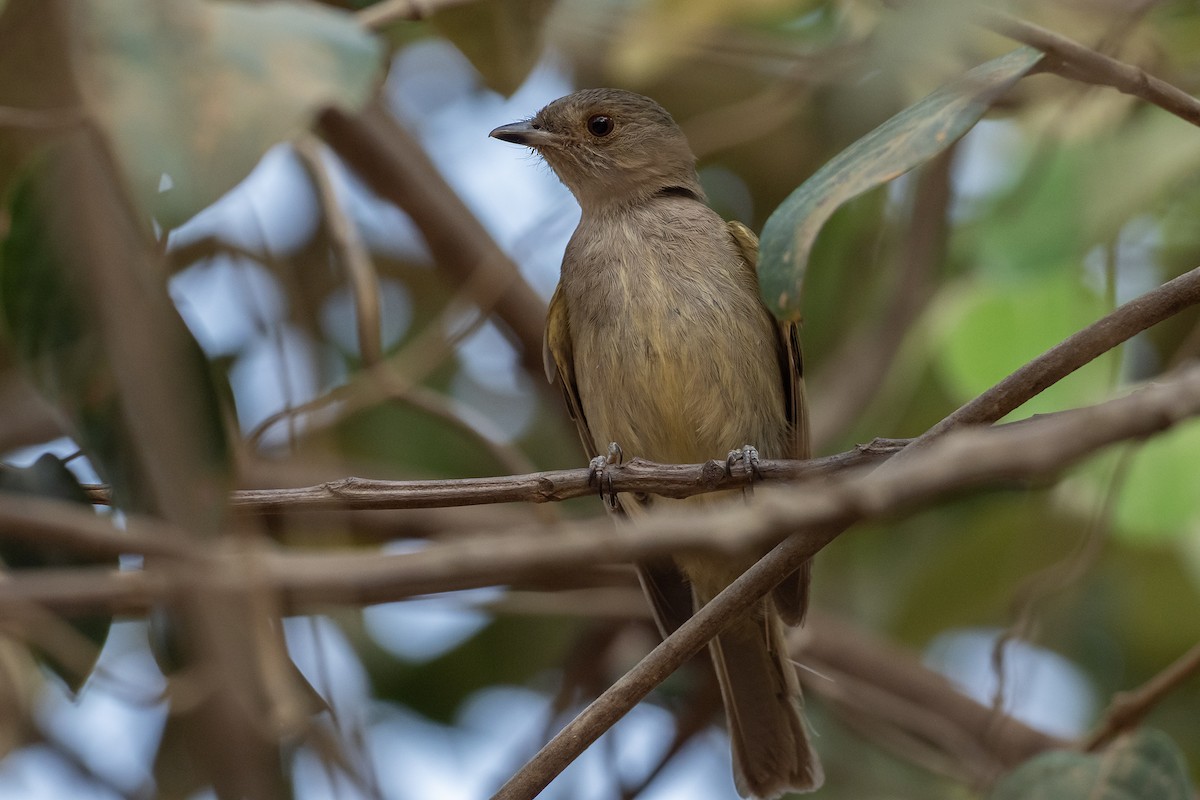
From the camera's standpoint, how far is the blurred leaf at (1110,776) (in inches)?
128

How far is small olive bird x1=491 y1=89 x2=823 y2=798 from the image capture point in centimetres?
411

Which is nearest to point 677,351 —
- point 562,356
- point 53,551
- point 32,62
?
point 562,356

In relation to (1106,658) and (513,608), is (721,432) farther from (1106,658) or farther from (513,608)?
(1106,658)

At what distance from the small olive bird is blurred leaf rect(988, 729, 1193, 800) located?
2.66 ft

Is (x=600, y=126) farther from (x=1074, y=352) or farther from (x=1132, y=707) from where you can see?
(x=1074, y=352)

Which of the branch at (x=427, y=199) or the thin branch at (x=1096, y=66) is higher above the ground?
the thin branch at (x=1096, y=66)

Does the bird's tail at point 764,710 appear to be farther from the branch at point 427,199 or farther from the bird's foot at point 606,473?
the branch at point 427,199

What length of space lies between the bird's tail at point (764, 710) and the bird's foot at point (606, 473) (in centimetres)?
59

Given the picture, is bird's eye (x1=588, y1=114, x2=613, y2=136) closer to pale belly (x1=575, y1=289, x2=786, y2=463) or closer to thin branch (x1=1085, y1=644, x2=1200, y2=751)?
pale belly (x1=575, y1=289, x2=786, y2=463)

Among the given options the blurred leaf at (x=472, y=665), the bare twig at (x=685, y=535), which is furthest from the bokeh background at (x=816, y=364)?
the bare twig at (x=685, y=535)

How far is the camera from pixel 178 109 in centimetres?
267

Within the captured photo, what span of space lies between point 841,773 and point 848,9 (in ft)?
9.21

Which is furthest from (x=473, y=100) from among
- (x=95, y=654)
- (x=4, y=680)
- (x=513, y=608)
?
(x=95, y=654)

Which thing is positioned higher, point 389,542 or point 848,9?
point 848,9
